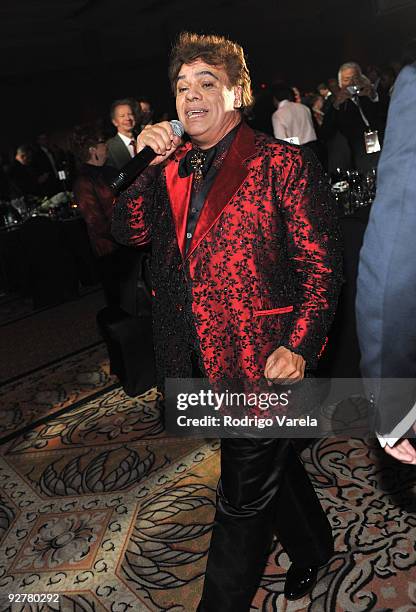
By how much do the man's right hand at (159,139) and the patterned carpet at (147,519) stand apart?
1522 millimetres

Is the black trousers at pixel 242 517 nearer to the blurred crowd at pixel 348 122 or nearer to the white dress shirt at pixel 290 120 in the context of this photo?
the blurred crowd at pixel 348 122

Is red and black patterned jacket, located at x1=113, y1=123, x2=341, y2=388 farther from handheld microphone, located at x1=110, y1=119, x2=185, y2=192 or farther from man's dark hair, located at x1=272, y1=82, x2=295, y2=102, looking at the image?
man's dark hair, located at x1=272, y1=82, x2=295, y2=102

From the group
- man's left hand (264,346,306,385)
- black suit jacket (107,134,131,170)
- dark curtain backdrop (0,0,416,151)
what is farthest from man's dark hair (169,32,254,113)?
dark curtain backdrop (0,0,416,151)

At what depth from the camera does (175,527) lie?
2363 mm

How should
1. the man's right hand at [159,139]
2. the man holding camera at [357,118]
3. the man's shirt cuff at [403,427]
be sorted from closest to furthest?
the man's shirt cuff at [403,427]
the man's right hand at [159,139]
the man holding camera at [357,118]

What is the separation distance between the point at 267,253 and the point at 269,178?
0.66ft

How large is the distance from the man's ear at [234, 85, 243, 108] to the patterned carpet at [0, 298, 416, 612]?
1.61m

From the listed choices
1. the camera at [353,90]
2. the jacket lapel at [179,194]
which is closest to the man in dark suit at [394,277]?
the jacket lapel at [179,194]

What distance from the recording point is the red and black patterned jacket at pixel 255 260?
5.00ft

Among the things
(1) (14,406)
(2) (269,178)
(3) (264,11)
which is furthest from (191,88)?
(3) (264,11)

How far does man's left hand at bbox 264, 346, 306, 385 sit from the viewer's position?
4.98 feet

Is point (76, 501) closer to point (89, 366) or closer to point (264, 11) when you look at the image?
point (89, 366)

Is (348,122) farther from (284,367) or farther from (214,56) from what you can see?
(284,367)

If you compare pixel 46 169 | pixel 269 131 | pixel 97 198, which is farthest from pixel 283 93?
pixel 46 169
